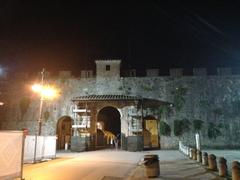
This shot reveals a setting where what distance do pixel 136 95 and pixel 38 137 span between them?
12.2 m

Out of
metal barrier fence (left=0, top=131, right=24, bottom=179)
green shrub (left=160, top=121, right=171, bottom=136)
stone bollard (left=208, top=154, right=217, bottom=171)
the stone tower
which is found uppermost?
the stone tower

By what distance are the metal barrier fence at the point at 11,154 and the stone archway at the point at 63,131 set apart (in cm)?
1649

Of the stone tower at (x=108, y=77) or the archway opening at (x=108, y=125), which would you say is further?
the archway opening at (x=108, y=125)

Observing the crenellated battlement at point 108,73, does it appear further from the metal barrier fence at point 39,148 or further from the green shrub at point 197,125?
the metal barrier fence at point 39,148

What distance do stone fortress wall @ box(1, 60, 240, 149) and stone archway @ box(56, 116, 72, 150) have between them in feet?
4.22

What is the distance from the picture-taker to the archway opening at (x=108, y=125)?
2959 cm

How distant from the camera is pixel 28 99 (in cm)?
2411

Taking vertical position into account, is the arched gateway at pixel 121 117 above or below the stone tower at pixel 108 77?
below

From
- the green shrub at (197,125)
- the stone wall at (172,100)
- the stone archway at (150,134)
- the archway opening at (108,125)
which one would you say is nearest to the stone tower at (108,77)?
the stone wall at (172,100)

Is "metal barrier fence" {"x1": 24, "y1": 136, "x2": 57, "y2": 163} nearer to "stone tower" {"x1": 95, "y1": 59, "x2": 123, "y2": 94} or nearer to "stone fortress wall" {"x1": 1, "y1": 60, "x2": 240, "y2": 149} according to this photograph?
"stone fortress wall" {"x1": 1, "y1": 60, "x2": 240, "y2": 149}

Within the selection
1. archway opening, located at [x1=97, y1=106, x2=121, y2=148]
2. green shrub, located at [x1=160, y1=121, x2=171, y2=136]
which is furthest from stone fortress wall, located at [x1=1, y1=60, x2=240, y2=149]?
archway opening, located at [x1=97, y1=106, x2=121, y2=148]

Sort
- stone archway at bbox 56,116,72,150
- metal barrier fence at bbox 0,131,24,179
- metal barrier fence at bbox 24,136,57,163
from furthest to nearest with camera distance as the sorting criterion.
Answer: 1. stone archway at bbox 56,116,72,150
2. metal barrier fence at bbox 24,136,57,163
3. metal barrier fence at bbox 0,131,24,179

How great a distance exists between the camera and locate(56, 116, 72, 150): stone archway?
24172 millimetres

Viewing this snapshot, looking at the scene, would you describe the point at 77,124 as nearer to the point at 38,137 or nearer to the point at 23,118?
the point at 23,118
